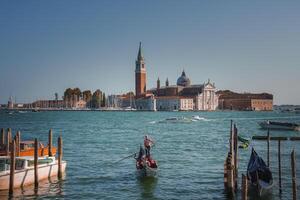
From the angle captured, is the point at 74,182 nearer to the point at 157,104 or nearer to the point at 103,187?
A: the point at 103,187

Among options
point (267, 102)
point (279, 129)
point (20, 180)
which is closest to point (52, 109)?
point (267, 102)

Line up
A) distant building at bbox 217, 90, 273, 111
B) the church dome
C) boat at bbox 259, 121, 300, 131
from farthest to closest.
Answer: the church dome → distant building at bbox 217, 90, 273, 111 → boat at bbox 259, 121, 300, 131

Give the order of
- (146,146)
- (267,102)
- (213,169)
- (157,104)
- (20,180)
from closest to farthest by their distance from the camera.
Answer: (20,180)
(146,146)
(213,169)
(157,104)
(267,102)

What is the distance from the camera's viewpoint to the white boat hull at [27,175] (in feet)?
46.4

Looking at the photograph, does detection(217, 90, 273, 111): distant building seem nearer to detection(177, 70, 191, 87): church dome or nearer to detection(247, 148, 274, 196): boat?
detection(177, 70, 191, 87): church dome

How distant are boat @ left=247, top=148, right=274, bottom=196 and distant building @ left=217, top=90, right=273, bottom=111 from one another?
145127mm

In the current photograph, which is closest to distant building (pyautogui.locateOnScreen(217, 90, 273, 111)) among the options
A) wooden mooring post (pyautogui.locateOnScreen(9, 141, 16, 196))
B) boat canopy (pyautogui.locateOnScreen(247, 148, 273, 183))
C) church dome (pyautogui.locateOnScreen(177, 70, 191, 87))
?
church dome (pyautogui.locateOnScreen(177, 70, 191, 87))

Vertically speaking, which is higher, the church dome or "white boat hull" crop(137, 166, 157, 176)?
the church dome

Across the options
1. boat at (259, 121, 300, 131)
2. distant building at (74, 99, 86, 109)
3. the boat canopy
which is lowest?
the boat canopy

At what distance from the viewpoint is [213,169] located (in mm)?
19375

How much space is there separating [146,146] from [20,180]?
456 cm

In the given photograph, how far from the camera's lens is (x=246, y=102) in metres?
158

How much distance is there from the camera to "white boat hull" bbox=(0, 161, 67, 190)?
14156mm

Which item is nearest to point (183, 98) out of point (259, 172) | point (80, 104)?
point (80, 104)
